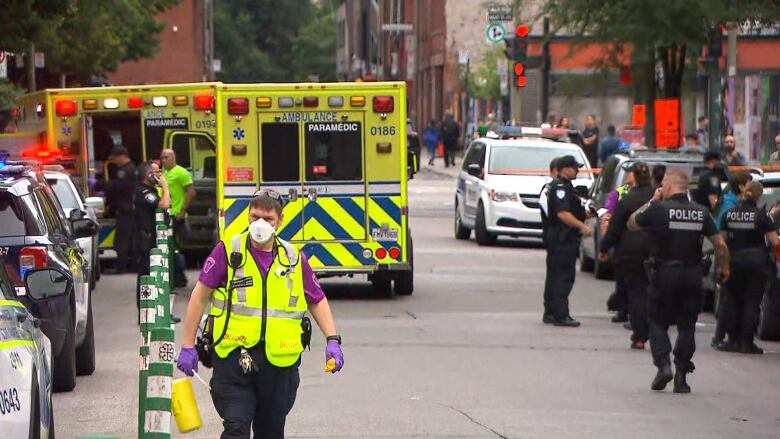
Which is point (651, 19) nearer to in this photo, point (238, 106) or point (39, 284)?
point (238, 106)

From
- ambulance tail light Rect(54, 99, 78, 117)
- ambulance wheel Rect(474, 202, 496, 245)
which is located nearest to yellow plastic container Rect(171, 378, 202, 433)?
ambulance tail light Rect(54, 99, 78, 117)

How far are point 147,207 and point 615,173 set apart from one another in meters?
6.43

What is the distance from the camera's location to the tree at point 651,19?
87.9 ft

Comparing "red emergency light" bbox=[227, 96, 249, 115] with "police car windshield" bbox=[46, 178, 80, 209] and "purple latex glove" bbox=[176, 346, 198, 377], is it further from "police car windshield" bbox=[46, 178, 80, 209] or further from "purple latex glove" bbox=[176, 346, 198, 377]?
"purple latex glove" bbox=[176, 346, 198, 377]

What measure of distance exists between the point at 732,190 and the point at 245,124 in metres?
5.76

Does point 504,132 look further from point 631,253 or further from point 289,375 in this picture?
point 289,375

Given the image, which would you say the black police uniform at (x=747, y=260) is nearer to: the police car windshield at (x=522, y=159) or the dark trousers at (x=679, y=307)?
the dark trousers at (x=679, y=307)

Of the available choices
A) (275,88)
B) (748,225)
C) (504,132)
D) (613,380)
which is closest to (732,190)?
(748,225)

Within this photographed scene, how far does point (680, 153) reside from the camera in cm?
2316

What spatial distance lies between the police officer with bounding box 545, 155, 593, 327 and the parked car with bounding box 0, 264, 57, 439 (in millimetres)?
8919

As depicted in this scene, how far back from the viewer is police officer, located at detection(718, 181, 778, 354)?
1523cm

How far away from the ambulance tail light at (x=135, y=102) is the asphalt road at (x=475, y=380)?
2704 mm

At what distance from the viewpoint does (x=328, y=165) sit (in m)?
19.2

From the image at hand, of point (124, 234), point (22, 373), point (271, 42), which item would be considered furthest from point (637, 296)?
point (271, 42)
